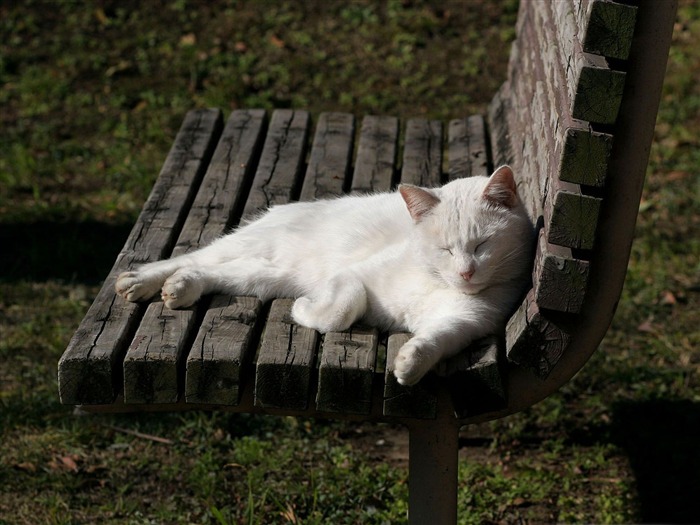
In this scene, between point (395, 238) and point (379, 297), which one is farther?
point (395, 238)

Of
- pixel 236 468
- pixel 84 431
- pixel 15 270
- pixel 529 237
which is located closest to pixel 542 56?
pixel 529 237

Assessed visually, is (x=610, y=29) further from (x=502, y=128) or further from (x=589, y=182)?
(x=502, y=128)

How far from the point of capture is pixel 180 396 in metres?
2.55

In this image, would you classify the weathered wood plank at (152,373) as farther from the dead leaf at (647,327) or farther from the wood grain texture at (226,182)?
the dead leaf at (647,327)

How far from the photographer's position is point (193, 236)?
3359 millimetres

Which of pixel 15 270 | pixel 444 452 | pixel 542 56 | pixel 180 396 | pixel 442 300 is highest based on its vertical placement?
pixel 542 56

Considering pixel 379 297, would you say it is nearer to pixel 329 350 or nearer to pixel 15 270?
pixel 329 350

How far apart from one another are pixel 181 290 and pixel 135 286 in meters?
0.17

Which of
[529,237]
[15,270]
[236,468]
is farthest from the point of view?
[15,270]

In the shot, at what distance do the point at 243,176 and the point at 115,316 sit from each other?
1.16 m

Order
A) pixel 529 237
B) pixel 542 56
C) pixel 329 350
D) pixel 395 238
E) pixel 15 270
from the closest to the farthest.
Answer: pixel 329 350
pixel 529 237
pixel 395 238
pixel 542 56
pixel 15 270

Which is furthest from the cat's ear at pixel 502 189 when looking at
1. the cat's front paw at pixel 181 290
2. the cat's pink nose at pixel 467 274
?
the cat's front paw at pixel 181 290

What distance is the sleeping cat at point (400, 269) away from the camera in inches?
103

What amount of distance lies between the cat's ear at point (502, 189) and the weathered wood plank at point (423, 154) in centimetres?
103
